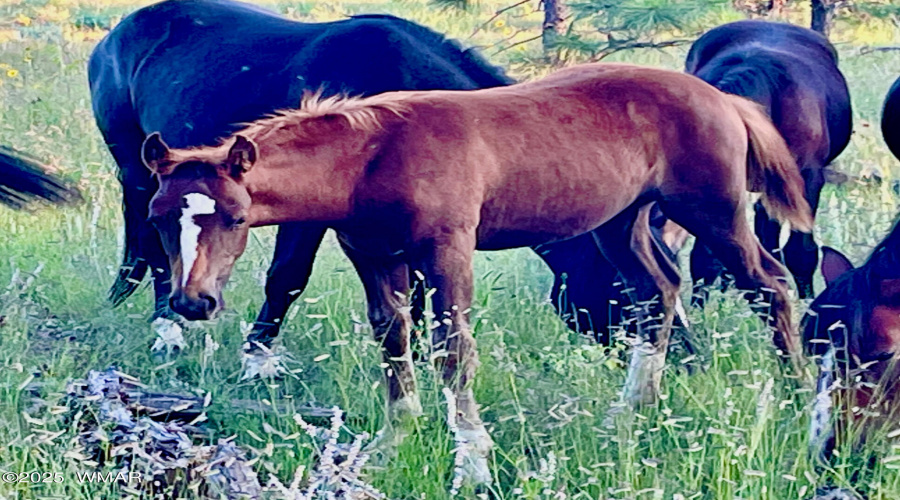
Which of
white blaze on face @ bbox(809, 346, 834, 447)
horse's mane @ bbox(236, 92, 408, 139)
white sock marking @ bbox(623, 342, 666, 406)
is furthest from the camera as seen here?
white sock marking @ bbox(623, 342, 666, 406)

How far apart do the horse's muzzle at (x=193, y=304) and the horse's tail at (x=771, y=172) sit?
6.61ft

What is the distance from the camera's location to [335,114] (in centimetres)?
353

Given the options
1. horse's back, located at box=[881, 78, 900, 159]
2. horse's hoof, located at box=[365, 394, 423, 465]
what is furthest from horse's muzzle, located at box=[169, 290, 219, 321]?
horse's back, located at box=[881, 78, 900, 159]

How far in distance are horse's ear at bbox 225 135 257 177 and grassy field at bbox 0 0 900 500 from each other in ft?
1.66

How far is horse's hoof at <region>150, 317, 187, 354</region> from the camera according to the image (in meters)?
4.62

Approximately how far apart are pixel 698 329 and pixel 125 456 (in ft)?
7.63

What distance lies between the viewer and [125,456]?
334 centimetres

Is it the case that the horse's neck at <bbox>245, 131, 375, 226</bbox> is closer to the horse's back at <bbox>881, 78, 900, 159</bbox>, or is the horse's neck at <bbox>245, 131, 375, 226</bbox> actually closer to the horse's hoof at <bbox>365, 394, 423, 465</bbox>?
the horse's hoof at <bbox>365, 394, 423, 465</bbox>

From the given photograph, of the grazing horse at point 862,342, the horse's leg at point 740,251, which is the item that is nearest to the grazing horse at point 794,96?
the horse's leg at point 740,251

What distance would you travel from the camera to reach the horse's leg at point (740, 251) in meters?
4.10

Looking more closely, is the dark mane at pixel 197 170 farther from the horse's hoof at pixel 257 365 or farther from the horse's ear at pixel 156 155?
the horse's hoof at pixel 257 365

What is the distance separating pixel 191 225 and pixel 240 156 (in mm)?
225

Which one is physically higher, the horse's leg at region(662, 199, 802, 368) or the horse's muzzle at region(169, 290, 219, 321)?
the horse's muzzle at region(169, 290, 219, 321)

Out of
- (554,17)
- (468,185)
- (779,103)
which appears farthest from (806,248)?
(468,185)
